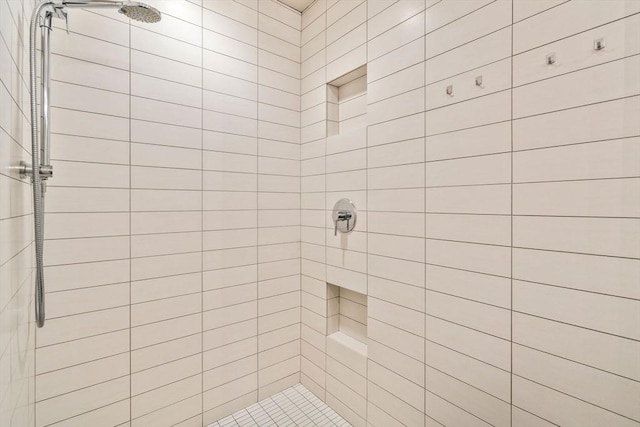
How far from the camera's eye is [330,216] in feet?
Answer: 6.51

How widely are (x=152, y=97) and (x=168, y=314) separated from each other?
1257 millimetres

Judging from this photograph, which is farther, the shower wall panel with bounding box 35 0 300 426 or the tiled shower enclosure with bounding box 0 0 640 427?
the shower wall panel with bounding box 35 0 300 426

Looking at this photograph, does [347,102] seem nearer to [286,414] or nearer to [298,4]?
[298,4]

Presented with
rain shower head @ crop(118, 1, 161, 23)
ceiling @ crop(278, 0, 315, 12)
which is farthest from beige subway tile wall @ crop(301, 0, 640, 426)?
rain shower head @ crop(118, 1, 161, 23)

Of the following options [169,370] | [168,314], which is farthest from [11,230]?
[169,370]

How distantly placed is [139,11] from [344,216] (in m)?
1.39

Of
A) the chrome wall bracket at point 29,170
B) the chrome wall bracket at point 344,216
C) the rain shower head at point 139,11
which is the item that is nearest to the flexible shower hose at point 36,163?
the chrome wall bracket at point 29,170

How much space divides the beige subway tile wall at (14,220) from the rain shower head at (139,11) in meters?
0.32

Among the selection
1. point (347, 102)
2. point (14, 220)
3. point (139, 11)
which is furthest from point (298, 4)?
point (14, 220)

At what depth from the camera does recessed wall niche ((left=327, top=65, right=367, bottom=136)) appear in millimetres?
1910

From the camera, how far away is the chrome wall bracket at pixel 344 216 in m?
1.79

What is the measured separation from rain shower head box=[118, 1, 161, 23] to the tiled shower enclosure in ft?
1.14

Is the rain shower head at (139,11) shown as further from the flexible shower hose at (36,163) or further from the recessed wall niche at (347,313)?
the recessed wall niche at (347,313)

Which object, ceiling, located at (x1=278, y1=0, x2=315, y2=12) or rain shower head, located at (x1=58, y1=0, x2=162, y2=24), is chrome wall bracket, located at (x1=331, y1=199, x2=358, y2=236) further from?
ceiling, located at (x1=278, y1=0, x2=315, y2=12)
